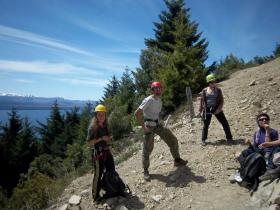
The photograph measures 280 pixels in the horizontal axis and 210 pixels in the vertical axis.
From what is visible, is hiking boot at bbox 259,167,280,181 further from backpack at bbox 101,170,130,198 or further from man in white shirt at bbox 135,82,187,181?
backpack at bbox 101,170,130,198

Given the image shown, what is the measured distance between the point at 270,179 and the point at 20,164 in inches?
1281

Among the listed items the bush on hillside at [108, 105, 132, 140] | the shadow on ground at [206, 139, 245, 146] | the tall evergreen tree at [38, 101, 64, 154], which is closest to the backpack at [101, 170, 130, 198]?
the shadow on ground at [206, 139, 245, 146]

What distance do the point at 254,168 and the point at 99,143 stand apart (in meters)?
3.43

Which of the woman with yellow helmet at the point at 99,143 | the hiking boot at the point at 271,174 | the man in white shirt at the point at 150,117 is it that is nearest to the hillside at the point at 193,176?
the hiking boot at the point at 271,174

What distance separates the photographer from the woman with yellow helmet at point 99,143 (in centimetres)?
625

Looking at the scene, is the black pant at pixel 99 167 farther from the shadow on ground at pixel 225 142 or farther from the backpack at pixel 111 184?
the shadow on ground at pixel 225 142

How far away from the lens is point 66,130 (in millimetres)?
37500

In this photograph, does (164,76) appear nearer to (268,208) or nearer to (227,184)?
(227,184)

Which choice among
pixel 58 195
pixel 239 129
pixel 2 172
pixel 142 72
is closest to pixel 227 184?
pixel 239 129

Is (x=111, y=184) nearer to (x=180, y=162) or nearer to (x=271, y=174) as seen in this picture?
(x=180, y=162)

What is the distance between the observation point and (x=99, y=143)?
250 inches

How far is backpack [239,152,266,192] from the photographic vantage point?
591cm

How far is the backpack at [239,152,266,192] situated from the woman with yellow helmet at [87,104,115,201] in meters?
3.03

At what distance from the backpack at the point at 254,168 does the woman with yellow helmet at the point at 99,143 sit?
3029mm
